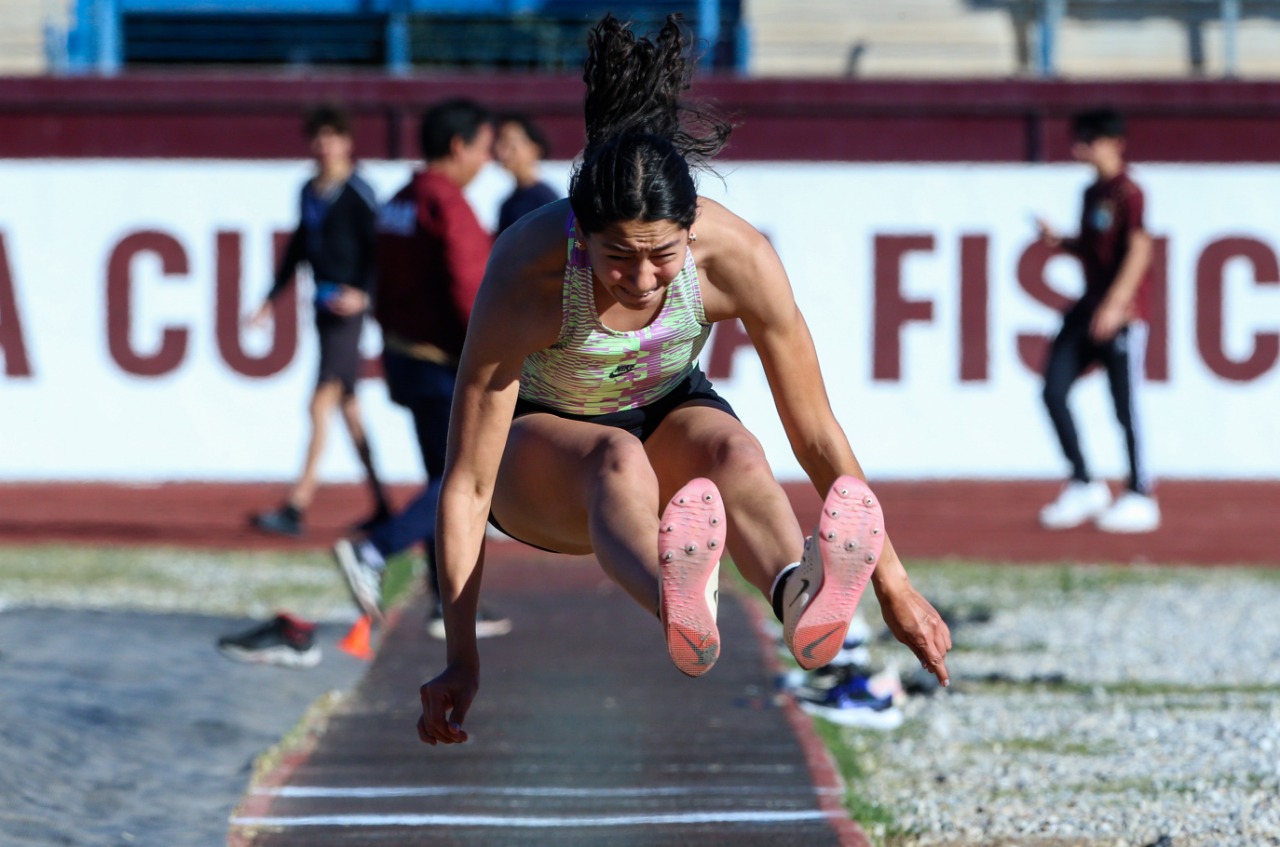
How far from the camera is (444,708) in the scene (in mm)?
3697

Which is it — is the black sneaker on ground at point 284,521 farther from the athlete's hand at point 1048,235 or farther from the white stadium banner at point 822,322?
the athlete's hand at point 1048,235

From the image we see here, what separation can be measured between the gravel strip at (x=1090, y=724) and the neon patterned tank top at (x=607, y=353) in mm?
1392

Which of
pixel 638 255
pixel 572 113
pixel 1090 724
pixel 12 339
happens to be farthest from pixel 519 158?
pixel 638 255

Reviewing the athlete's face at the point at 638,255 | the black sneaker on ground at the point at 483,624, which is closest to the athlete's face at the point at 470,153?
the black sneaker on ground at the point at 483,624

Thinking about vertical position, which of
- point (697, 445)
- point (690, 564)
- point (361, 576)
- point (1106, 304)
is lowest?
point (361, 576)

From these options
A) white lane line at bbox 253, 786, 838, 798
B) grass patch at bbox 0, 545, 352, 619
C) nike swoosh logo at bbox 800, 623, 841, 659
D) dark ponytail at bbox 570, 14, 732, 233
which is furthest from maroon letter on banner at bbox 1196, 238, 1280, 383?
nike swoosh logo at bbox 800, 623, 841, 659

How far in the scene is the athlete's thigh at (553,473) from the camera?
3.88 m

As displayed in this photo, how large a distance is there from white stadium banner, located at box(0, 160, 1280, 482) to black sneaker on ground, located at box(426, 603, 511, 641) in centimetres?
287

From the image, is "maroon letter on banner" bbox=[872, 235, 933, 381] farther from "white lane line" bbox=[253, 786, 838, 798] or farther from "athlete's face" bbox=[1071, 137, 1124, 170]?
"white lane line" bbox=[253, 786, 838, 798]

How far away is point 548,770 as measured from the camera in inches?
205

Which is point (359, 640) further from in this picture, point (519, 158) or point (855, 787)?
point (519, 158)

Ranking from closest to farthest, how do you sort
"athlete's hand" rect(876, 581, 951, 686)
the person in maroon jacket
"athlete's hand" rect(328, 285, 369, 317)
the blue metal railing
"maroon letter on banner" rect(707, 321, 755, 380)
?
"athlete's hand" rect(876, 581, 951, 686)
the person in maroon jacket
"athlete's hand" rect(328, 285, 369, 317)
"maroon letter on banner" rect(707, 321, 755, 380)
the blue metal railing

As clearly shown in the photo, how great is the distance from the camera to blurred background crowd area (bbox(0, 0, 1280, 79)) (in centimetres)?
1169

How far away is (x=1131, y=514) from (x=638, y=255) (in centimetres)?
678
